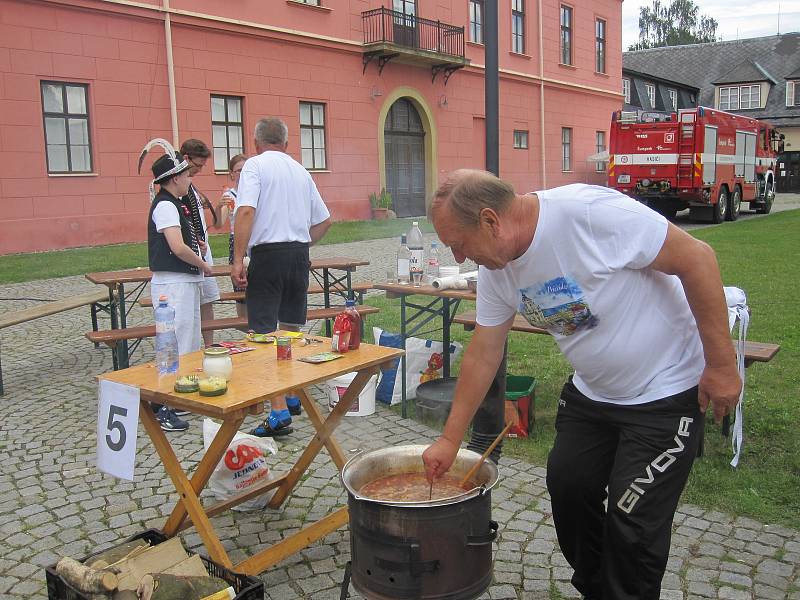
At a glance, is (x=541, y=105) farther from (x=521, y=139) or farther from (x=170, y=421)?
(x=170, y=421)

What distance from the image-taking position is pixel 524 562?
324 cm

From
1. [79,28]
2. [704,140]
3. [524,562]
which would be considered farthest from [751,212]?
[524,562]

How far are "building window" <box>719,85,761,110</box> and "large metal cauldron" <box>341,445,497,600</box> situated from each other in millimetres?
46058

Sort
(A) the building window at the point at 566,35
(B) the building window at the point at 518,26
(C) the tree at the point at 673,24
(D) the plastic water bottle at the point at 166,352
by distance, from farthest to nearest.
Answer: (C) the tree at the point at 673,24, (A) the building window at the point at 566,35, (B) the building window at the point at 518,26, (D) the plastic water bottle at the point at 166,352

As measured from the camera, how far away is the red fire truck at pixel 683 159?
61.6 ft

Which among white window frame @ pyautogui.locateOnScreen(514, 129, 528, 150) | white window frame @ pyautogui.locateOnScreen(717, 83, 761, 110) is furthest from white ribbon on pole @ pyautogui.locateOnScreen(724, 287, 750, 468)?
white window frame @ pyautogui.locateOnScreen(717, 83, 761, 110)

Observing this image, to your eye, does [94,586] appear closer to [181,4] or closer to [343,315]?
[343,315]

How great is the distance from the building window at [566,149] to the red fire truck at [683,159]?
23.9 feet

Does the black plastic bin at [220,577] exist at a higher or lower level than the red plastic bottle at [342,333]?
lower

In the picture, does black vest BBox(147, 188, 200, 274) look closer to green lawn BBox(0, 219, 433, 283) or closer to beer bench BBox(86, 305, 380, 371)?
beer bench BBox(86, 305, 380, 371)

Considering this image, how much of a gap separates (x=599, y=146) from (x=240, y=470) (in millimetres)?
29359

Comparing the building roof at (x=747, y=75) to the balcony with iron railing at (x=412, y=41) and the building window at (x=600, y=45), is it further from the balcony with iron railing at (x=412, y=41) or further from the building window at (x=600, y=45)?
the balcony with iron railing at (x=412, y=41)

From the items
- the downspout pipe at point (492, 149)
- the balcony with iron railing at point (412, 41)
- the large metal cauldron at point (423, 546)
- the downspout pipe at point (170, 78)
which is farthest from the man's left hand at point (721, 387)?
the balcony with iron railing at point (412, 41)

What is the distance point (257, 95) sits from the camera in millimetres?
17578
